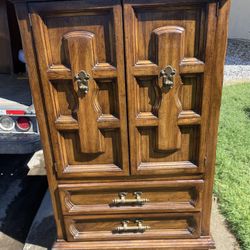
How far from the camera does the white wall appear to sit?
854 cm

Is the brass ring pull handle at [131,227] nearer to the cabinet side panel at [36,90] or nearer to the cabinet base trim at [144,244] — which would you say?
the cabinet base trim at [144,244]

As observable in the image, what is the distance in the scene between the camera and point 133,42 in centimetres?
159

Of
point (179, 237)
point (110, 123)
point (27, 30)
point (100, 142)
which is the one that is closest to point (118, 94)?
point (110, 123)

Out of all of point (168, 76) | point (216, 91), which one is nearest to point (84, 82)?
point (168, 76)

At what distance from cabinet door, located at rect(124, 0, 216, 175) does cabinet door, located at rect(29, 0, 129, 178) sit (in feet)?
0.22

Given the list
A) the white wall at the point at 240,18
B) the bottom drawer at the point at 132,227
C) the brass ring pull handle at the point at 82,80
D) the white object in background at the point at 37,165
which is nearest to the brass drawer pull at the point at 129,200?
the bottom drawer at the point at 132,227

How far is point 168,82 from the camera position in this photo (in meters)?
1.66

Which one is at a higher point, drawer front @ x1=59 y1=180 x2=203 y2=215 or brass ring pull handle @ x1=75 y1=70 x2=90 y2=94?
brass ring pull handle @ x1=75 y1=70 x2=90 y2=94

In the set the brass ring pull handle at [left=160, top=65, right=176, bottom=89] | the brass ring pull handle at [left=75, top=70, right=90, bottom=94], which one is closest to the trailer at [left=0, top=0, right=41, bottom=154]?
the brass ring pull handle at [left=75, top=70, right=90, bottom=94]

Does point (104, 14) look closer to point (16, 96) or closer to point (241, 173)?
point (16, 96)

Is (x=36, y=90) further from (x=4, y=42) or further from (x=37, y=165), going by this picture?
(x=37, y=165)

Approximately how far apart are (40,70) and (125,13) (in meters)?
0.50

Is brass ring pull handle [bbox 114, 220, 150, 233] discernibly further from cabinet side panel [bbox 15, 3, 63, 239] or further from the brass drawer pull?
cabinet side panel [bbox 15, 3, 63, 239]

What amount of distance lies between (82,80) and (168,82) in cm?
42
